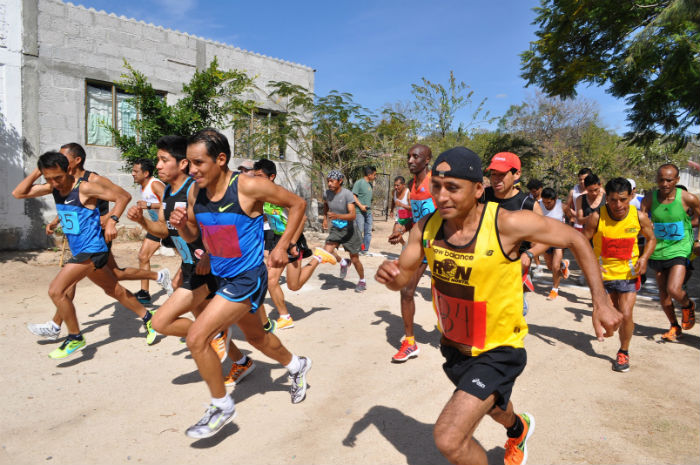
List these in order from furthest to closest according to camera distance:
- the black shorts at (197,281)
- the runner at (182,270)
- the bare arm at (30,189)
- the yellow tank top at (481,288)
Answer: the bare arm at (30,189) < the black shorts at (197,281) < the runner at (182,270) < the yellow tank top at (481,288)

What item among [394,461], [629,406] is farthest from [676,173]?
[394,461]

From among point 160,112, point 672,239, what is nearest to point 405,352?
point 672,239

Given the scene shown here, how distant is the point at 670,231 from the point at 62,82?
514 inches

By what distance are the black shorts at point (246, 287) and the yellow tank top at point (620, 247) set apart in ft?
12.6

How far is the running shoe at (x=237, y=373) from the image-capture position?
4254mm

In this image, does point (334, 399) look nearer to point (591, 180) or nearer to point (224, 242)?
point (224, 242)

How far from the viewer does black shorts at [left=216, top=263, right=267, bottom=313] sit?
10.8ft

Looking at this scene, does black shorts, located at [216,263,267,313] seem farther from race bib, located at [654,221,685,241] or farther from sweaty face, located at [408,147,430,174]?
race bib, located at [654,221,685,241]

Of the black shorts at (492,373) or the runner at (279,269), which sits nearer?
the black shorts at (492,373)

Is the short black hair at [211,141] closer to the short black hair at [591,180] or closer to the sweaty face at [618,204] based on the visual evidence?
the sweaty face at [618,204]

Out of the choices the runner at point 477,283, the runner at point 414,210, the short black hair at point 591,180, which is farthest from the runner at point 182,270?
the short black hair at point 591,180

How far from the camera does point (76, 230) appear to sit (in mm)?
4793

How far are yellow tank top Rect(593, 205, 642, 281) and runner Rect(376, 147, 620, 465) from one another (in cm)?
273

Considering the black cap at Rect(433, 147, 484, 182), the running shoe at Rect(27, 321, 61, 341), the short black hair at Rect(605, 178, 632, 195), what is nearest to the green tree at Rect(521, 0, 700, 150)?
the short black hair at Rect(605, 178, 632, 195)
